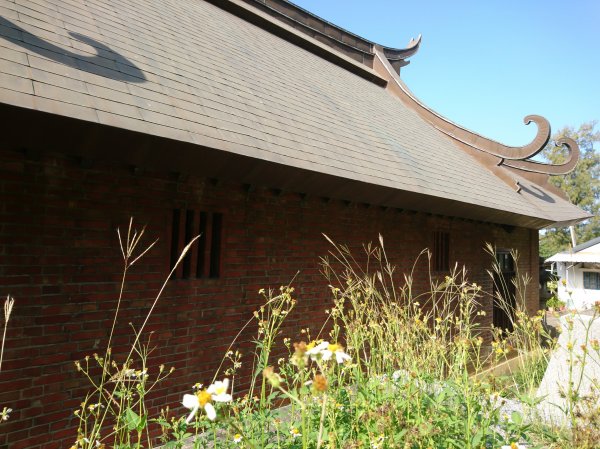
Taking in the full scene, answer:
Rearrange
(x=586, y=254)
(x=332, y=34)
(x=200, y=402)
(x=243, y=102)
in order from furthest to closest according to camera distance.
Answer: (x=586, y=254), (x=332, y=34), (x=243, y=102), (x=200, y=402)

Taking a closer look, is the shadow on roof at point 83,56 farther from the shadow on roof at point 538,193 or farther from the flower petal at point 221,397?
the shadow on roof at point 538,193

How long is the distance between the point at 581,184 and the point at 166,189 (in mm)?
45390

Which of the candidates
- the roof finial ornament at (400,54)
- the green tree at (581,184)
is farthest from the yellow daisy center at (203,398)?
the green tree at (581,184)

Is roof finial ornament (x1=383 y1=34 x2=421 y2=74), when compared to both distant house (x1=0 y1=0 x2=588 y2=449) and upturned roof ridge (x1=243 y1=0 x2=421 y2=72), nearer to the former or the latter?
upturned roof ridge (x1=243 y1=0 x2=421 y2=72)

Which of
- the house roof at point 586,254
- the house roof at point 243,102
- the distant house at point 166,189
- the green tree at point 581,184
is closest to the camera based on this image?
the distant house at point 166,189

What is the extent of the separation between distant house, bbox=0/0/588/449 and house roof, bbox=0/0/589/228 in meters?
0.03

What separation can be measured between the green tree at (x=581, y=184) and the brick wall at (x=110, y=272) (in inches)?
1615

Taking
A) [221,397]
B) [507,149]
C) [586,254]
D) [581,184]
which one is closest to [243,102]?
[221,397]

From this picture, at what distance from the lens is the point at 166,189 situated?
13.6 ft

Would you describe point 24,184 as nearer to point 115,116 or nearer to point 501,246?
point 115,116

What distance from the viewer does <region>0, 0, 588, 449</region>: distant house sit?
3.19m

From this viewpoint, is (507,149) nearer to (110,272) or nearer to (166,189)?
(166,189)

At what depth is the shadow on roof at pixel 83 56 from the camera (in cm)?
334

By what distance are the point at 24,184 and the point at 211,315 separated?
2068 millimetres
